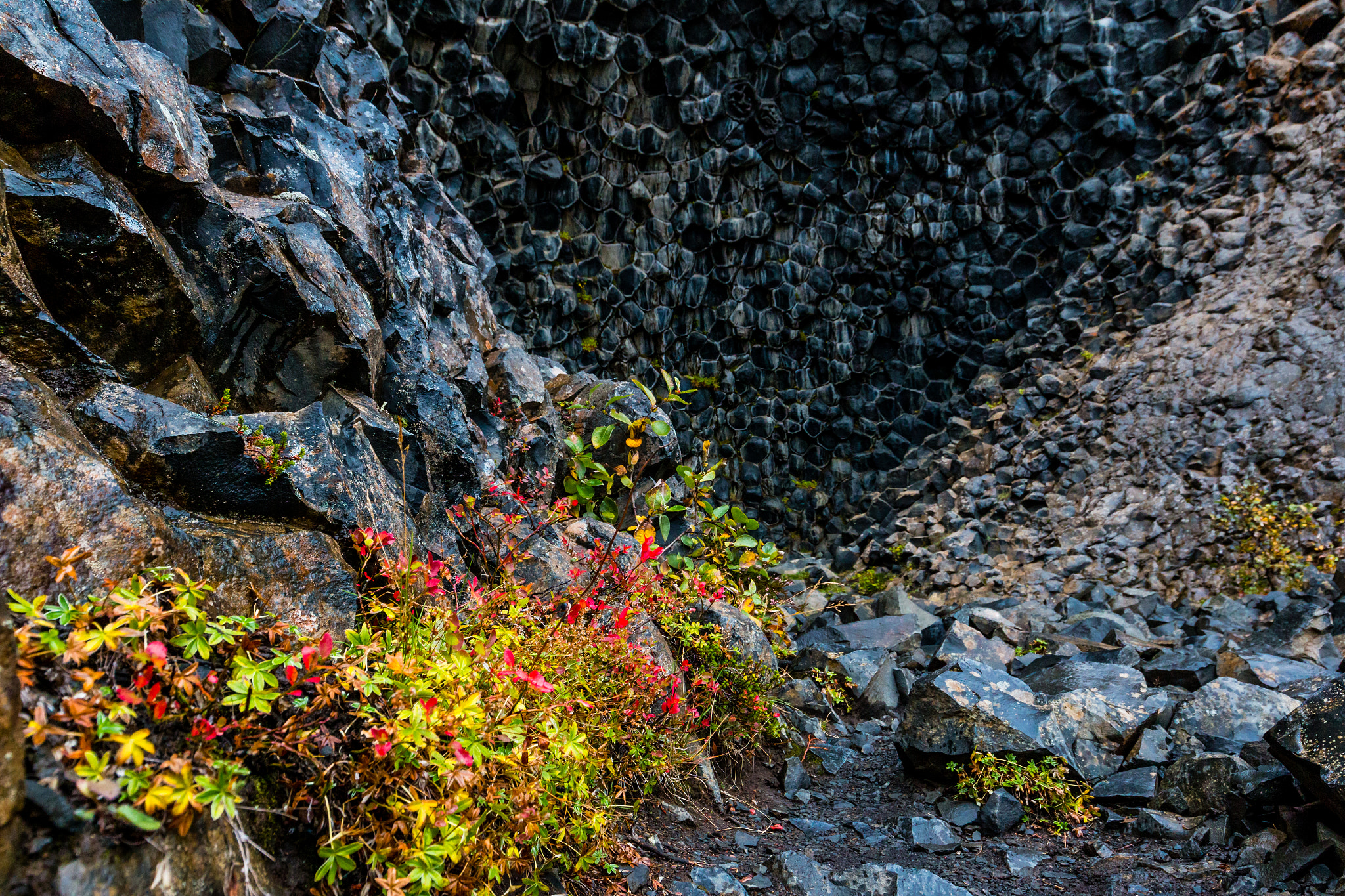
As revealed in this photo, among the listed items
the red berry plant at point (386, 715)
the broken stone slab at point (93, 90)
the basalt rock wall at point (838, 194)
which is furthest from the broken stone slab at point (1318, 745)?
the basalt rock wall at point (838, 194)

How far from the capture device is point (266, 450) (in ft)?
7.11

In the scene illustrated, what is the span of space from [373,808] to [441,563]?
0.81 meters

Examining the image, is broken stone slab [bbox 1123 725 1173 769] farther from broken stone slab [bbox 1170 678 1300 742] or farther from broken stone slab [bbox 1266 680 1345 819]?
broken stone slab [bbox 1266 680 1345 819]

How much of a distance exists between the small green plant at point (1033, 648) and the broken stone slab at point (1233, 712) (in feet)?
5.78

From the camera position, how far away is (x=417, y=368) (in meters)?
3.57

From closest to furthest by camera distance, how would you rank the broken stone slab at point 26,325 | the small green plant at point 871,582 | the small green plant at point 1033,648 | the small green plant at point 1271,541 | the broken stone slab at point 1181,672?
the broken stone slab at point 26,325 → the broken stone slab at point 1181,672 → the small green plant at point 1033,648 → the small green plant at point 1271,541 → the small green plant at point 871,582

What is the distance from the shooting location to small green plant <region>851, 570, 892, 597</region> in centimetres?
824

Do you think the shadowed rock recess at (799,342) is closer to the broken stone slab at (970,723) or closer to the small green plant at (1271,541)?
the broken stone slab at (970,723)

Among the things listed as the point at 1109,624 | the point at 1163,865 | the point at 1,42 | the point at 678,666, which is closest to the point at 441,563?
the point at 678,666

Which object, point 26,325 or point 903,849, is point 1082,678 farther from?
point 26,325

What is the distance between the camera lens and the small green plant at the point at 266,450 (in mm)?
2133

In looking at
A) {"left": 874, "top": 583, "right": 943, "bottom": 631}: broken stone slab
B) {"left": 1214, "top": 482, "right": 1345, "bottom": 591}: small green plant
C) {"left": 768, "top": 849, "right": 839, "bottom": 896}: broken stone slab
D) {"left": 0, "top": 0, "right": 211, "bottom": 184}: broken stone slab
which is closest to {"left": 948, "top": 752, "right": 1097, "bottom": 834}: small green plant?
{"left": 768, "top": 849, "right": 839, "bottom": 896}: broken stone slab

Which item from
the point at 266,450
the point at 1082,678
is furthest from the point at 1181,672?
the point at 266,450

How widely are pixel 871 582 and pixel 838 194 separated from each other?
4.88 meters
